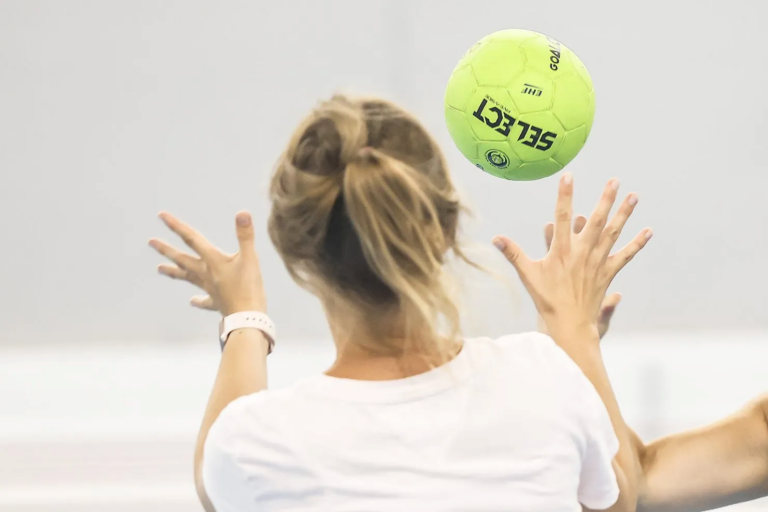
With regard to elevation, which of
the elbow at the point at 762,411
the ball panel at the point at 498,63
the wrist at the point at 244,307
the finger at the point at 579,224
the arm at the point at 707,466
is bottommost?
the arm at the point at 707,466

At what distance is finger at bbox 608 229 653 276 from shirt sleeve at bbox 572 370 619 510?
179 millimetres

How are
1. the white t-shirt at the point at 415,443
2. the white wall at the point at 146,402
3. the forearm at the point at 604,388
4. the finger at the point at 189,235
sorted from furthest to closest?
the white wall at the point at 146,402 < the finger at the point at 189,235 < the forearm at the point at 604,388 < the white t-shirt at the point at 415,443

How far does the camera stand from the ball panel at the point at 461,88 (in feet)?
3.83

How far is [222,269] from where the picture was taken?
35.6 inches

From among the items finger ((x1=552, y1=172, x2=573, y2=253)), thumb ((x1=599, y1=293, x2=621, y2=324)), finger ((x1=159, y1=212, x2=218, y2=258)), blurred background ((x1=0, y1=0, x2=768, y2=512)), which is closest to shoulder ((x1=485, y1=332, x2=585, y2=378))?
finger ((x1=552, y1=172, x2=573, y2=253))

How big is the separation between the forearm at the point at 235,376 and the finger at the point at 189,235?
4.1 inches

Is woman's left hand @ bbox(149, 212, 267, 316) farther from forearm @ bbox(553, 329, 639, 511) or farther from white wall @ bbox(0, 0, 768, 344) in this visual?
white wall @ bbox(0, 0, 768, 344)

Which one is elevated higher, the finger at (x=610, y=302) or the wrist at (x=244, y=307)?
the wrist at (x=244, y=307)

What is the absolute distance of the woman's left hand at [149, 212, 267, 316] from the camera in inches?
35.0

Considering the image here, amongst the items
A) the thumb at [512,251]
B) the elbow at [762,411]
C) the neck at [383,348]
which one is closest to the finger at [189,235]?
the neck at [383,348]

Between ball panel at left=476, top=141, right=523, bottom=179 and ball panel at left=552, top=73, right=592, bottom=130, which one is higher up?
ball panel at left=552, top=73, right=592, bottom=130

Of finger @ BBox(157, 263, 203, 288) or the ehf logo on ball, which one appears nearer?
finger @ BBox(157, 263, 203, 288)

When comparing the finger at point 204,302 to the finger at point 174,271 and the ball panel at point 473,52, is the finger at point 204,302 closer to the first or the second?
the finger at point 174,271

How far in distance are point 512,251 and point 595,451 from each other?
0.68 ft
